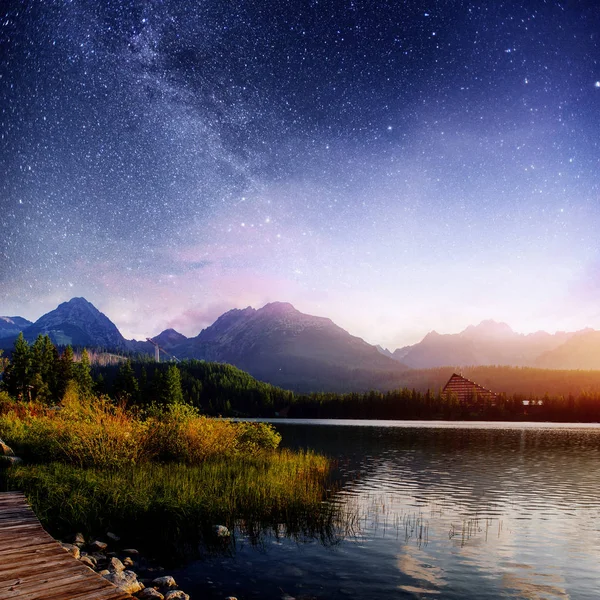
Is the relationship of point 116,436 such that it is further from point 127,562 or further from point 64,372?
point 64,372

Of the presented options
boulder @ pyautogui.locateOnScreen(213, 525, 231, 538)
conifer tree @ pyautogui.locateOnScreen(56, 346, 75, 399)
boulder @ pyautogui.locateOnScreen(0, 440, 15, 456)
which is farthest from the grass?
conifer tree @ pyautogui.locateOnScreen(56, 346, 75, 399)

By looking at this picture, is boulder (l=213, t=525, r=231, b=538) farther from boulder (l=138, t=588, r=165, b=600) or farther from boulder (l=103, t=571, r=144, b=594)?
boulder (l=138, t=588, r=165, b=600)

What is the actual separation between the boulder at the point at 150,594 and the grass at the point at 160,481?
3861 mm

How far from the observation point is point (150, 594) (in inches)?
430

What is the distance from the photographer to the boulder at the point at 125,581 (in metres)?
10.9

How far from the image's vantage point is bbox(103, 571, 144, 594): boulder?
430 inches

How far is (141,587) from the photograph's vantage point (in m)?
11.2

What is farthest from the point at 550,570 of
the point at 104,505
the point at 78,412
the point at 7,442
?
the point at 7,442

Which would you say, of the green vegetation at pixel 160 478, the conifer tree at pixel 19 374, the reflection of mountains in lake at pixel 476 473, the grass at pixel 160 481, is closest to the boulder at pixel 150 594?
the grass at pixel 160 481

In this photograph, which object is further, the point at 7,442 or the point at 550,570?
the point at 7,442

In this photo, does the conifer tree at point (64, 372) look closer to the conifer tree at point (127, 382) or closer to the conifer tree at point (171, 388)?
the conifer tree at point (127, 382)

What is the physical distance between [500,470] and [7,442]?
37.1 m

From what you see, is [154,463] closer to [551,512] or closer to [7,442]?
[7,442]

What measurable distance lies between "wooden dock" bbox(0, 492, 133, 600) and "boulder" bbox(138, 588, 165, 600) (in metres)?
1.98
